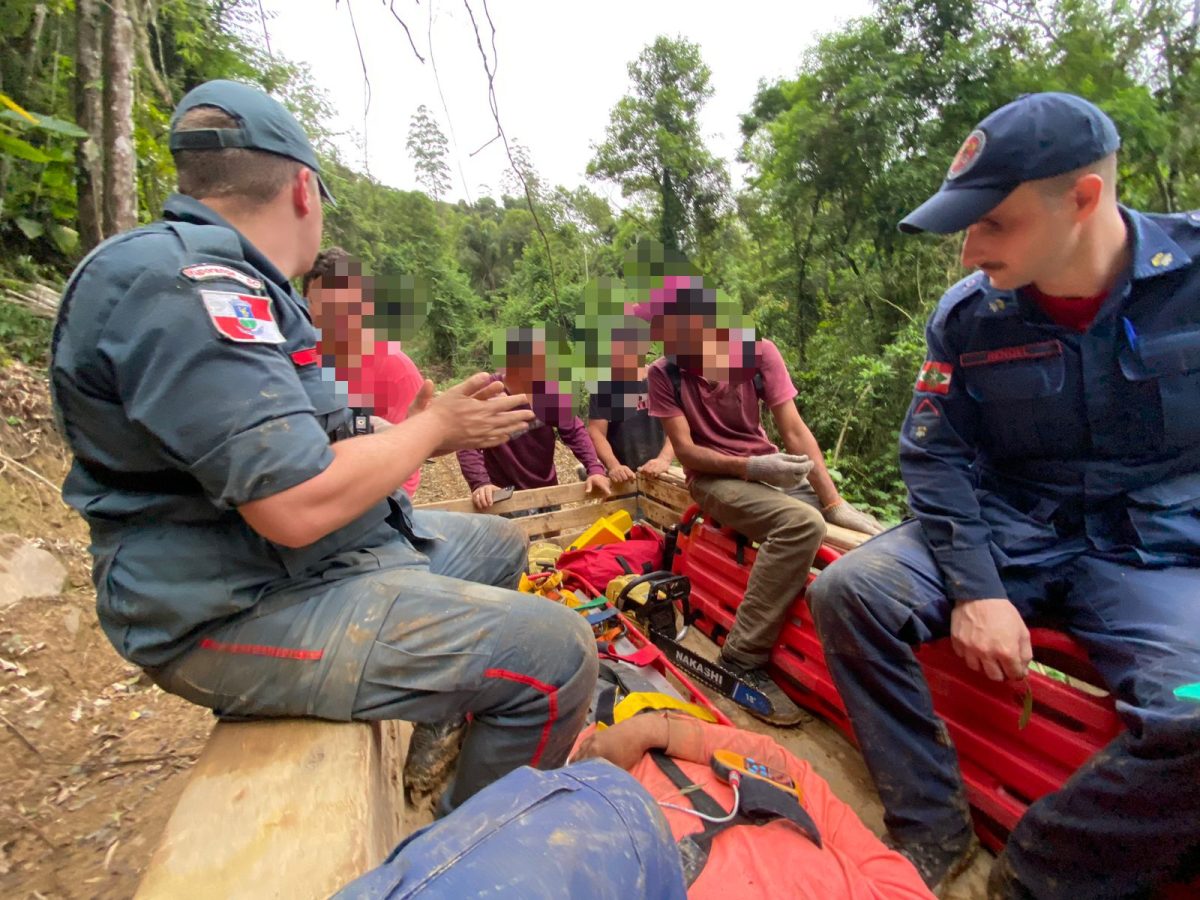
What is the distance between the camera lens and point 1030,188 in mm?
1485

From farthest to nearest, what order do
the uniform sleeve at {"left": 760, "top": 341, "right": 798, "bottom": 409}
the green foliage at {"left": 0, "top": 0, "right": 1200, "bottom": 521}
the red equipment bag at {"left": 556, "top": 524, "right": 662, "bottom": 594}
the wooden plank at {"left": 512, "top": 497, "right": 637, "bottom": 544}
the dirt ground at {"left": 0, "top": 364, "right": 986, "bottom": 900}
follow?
1. the green foliage at {"left": 0, "top": 0, "right": 1200, "bottom": 521}
2. the wooden plank at {"left": 512, "top": 497, "right": 637, "bottom": 544}
3. the red equipment bag at {"left": 556, "top": 524, "right": 662, "bottom": 594}
4. the uniform sleeve at {"left": 760, "top": 341, "right": 798, "bottom": 409}
5. the dirt ground at {"left": 0, "top": 364, "right": 986, "bottom": 900}

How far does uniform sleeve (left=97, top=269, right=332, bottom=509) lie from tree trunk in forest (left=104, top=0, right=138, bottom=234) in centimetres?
386

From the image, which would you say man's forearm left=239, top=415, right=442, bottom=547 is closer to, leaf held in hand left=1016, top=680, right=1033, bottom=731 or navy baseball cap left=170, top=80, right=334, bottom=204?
navy baseball cap left=170, top=80, right=334, bottom=204

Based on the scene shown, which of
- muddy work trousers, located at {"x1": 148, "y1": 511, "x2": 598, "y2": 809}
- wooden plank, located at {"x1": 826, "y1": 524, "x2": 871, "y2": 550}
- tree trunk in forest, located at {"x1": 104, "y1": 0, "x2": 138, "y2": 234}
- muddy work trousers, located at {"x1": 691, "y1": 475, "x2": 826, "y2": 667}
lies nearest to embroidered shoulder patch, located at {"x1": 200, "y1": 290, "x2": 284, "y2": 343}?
muddy work trousers, located at {"x1": 148, "y1": 511, "x2": 598, "y2": 809}

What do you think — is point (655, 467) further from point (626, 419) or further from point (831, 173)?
point (831, 173)

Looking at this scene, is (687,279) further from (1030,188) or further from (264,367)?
(264,367)

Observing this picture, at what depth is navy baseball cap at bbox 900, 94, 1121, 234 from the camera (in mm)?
1442

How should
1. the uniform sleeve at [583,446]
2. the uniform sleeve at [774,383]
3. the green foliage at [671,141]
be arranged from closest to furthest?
the uniform sleeve at [774,383] → the uniform sleeve at [583,446] → the green foliage at [671,141]

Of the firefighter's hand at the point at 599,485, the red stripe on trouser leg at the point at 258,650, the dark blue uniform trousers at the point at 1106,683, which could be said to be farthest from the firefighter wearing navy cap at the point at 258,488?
the firefighter's hand at the point at 599,485

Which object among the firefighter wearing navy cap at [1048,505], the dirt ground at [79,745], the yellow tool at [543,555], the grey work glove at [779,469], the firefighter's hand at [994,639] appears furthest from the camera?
the yellow tool at [543,555]

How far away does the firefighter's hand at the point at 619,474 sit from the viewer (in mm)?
3672

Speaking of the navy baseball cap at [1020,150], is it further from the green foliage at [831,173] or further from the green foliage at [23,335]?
the green foliage at [23,335]

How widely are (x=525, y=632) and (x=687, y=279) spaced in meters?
2.05

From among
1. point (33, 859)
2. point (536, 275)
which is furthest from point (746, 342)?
point (536, 275)
